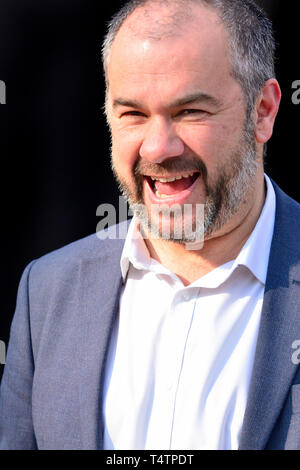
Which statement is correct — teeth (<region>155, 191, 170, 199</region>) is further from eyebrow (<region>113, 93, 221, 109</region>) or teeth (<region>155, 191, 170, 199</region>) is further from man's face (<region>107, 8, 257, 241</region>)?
eyebrow (<region>113, 93, 221, 109</region>)

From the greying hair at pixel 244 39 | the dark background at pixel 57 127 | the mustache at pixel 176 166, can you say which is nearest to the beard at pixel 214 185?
the mustache at pixel 176 166

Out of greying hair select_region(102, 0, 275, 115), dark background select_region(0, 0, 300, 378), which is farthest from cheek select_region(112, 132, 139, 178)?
dark background select_region(0, 0, 300, 378)

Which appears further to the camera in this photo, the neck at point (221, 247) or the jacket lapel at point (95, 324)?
the neck at point (221, 247)

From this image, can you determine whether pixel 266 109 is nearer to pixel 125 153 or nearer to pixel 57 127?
pixel 125 153

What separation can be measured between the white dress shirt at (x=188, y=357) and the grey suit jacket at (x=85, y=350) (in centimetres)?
5

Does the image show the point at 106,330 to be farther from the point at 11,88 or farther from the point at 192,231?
the point at 11,88

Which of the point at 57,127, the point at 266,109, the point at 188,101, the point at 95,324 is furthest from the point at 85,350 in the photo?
the point at 57,127

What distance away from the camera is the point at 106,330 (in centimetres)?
176

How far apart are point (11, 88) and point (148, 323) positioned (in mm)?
1497

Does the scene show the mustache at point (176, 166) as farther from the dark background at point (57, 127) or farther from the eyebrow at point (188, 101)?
the dark background at point (57, 127)

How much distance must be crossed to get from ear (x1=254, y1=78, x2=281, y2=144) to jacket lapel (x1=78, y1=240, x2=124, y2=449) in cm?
51

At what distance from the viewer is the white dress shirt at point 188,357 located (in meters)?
1.64

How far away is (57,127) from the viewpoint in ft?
9.57
